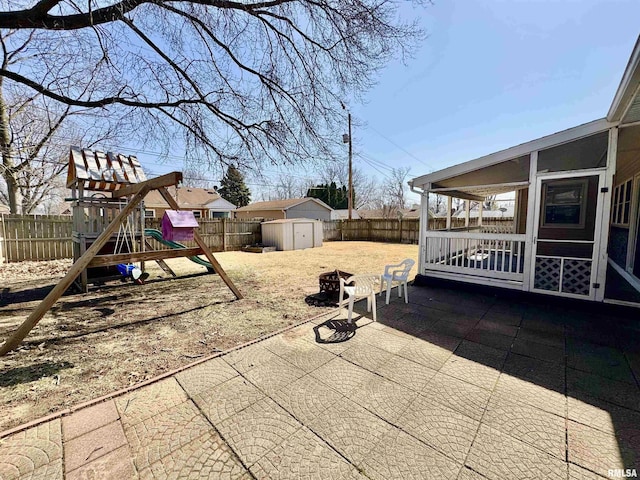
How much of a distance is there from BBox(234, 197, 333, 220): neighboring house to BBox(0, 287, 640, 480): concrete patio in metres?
20.5

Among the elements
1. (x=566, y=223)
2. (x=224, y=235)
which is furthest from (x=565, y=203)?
(x=224, y=235)

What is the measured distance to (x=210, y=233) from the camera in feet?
43.0

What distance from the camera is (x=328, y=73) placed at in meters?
5.34

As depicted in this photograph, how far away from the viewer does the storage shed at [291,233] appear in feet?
45.2

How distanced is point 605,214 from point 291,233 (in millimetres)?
11449

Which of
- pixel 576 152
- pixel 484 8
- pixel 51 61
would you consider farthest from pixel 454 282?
pixel 51 61

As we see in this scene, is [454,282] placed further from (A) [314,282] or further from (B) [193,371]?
(B) [193,371]

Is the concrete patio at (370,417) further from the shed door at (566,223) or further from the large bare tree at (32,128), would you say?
the large bare tree at (32,128)

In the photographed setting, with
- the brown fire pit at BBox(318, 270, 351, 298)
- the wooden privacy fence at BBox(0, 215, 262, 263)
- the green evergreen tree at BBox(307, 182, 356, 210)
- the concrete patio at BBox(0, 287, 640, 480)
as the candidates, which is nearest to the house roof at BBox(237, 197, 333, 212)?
the green evergreen tree at BBox(307, 182, 356, 210)

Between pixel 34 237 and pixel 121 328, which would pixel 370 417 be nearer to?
pixel 121 328

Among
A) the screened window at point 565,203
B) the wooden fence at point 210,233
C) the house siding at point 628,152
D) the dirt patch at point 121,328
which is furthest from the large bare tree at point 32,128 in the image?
the screened window at point 565,203

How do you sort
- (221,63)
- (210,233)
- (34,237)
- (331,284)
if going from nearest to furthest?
(331,284) < (221,63) < (34,237) < (210,233)

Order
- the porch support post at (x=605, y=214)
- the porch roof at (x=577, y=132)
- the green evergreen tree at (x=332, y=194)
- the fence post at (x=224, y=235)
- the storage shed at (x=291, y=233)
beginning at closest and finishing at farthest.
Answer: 1. the porch roof at (x=577, y=132)
2. the porch support post at (x=605, y=214)
3. the fence post at (x=224, y=235)
4. the storage shed at (x=291, y=233)
5. the green evergreen tree at (x=332, y=194)

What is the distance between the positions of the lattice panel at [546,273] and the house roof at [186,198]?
74.5ft
